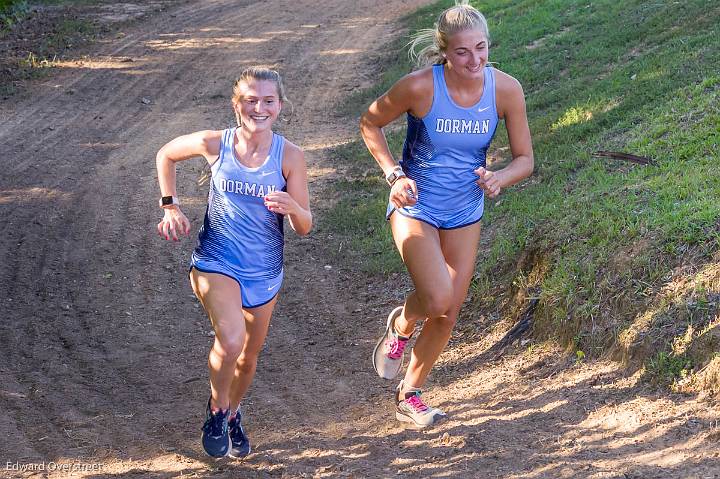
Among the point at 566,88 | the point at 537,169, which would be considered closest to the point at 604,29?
the point at 566,88

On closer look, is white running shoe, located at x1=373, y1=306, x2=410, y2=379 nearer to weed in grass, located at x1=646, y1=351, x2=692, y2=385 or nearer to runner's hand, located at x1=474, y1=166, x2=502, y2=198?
runner's hand, located at x1=474, y1=166, x2=502, y2=198

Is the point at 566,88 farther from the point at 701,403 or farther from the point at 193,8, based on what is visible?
the point at 193,8

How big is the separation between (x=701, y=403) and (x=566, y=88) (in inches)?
257

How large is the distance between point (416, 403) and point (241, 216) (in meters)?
1.62

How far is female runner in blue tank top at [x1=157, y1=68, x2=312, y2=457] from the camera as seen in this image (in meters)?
4.70

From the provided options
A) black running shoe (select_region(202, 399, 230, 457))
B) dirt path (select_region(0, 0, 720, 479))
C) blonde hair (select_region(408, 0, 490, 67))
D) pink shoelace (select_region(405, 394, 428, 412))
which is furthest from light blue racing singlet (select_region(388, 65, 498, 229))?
black running shoe (select_region(202, 399, 230, 457))

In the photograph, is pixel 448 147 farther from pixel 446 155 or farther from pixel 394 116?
pixel 394 116

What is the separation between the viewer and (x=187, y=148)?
15.9 ft

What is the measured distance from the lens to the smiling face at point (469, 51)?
4.91 meters

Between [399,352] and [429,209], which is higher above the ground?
[429,209]

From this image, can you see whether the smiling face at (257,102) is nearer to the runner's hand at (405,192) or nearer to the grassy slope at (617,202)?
the runner's hand at (405,192)

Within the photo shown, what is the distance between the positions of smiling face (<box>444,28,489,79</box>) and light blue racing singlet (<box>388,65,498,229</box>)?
16 cm

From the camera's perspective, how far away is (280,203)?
14.9 ft

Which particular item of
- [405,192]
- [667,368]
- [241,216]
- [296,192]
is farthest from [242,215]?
[667,368]
